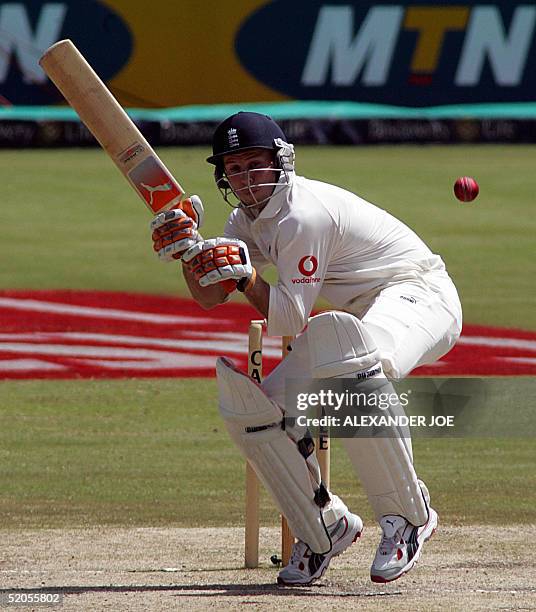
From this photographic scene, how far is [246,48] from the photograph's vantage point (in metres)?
27.9

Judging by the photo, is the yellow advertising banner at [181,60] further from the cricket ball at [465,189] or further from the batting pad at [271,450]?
the batting pad at [271,450]

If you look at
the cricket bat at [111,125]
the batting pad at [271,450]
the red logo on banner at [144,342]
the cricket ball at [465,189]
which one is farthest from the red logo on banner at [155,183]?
the red logo on banner at [144,342]

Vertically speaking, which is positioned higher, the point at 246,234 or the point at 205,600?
the point at 246,234

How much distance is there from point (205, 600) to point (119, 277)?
31.7 feet

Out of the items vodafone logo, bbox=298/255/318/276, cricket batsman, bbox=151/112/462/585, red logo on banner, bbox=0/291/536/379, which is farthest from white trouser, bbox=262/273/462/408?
red logo on banner, bbox=0/291/536/379

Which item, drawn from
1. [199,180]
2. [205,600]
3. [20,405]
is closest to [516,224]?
[199,180]

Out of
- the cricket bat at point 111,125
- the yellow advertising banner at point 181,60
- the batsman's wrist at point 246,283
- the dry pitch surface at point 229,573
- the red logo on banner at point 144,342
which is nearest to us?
the dry pitch surface at point 229,573

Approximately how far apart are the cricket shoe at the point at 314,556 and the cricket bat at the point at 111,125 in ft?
4.15

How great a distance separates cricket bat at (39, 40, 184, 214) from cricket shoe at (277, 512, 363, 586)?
4.15 ft

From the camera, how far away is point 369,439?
477 centimetres

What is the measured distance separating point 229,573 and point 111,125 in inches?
64.0

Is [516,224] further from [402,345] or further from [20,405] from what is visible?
[402,345]

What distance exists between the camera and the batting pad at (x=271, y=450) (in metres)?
4.90

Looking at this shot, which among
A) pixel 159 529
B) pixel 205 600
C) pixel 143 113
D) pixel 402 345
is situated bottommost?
pixel 143 113
